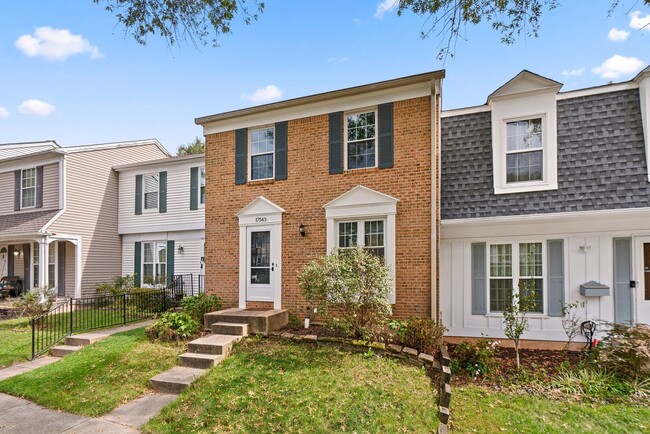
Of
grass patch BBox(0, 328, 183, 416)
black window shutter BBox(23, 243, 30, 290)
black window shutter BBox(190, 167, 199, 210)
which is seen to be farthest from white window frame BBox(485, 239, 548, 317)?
black window shutter BBox(23, 243, 30, 290)

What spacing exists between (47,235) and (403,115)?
13623 millimetres

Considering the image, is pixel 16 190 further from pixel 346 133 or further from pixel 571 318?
pixel 571 318

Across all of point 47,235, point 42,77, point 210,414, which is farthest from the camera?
point 47,235

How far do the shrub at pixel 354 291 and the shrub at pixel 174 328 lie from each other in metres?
2.99

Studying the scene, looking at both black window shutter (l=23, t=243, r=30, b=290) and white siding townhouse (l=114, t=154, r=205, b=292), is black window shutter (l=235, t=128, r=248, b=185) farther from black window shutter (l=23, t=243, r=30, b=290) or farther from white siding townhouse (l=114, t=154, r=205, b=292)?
black window shutter (l=23, t=243, r=30, b=290)

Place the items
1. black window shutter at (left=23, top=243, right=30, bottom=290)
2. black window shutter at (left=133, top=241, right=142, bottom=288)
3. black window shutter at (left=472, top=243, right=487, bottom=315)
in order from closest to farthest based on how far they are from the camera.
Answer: black window shutter at (left=472, top=243, right=487, bottom=315) → black window shutter at (left=133, top=241, right=142, bottom=288) → black window shutter at (left=23, top=243, right=30, bottom=290)

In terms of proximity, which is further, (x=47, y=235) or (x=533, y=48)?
(x=47, y=235)

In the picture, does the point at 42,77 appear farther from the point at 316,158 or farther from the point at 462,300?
the point at 462,300

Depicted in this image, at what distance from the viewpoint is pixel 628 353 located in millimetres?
6020

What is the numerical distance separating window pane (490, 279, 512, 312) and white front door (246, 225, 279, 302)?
500 centimetres

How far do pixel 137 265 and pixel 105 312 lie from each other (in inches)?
189

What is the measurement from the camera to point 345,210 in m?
8.37

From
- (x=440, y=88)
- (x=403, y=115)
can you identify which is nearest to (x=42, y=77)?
(x=403, y=115)

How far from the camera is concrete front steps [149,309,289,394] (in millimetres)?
5902
